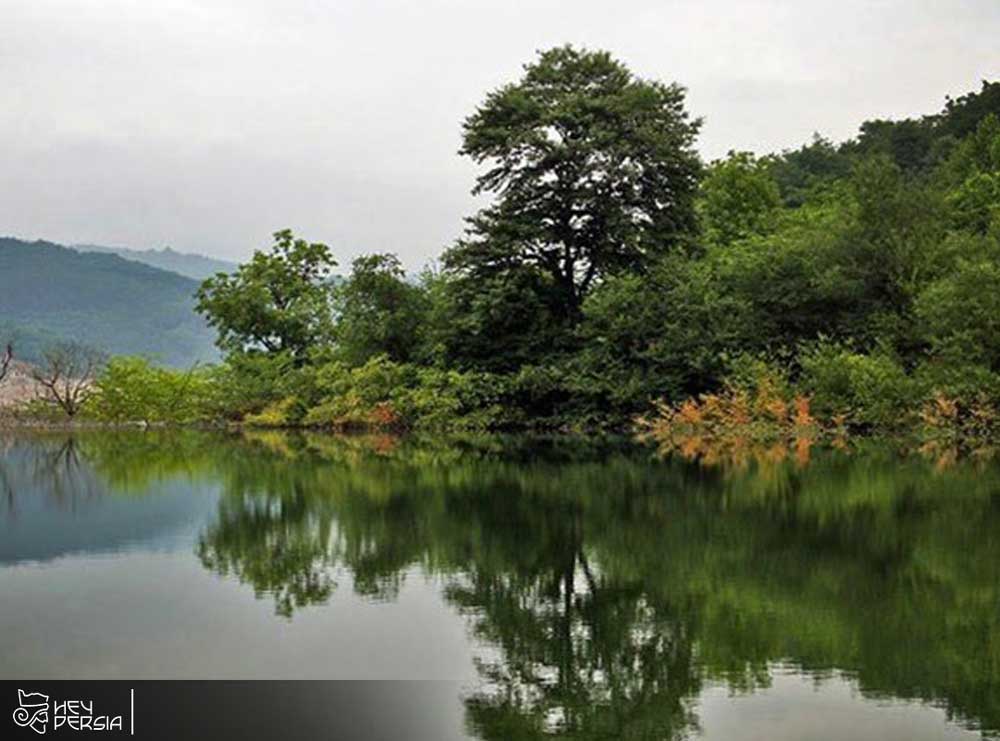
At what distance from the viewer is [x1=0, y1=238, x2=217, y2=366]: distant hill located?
137375 millimetres

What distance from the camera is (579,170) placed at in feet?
99.2

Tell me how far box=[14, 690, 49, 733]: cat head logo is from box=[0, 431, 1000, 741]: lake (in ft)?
1.68

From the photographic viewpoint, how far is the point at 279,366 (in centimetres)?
3541

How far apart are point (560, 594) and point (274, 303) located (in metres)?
29.5

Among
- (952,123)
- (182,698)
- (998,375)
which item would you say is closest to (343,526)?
(182,698)

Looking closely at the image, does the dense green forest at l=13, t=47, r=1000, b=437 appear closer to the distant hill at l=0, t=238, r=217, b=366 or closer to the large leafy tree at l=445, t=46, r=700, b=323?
the large leafy tree at l=445, t=46, r=700, b=323

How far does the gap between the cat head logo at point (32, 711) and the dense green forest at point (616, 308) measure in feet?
66.8

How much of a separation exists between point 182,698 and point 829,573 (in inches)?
202

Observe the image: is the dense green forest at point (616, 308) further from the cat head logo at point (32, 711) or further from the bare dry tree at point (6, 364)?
the cat head logo at point (32, 711)

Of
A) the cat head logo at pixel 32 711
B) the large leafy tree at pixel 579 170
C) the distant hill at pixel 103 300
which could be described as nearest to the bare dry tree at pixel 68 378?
the large leafy tree at pixel 579 170

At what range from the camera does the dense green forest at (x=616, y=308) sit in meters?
25.7

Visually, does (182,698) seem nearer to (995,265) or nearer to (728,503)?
(728,503)

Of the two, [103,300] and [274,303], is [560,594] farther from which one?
[103,300]

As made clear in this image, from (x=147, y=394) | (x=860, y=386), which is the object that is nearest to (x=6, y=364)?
(x=147, y=394)
